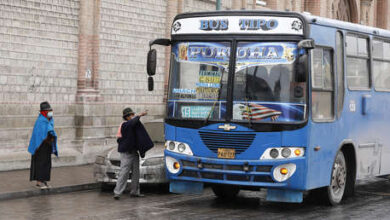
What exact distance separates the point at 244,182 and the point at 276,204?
180cm

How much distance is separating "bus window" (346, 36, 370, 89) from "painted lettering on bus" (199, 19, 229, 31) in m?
2.43

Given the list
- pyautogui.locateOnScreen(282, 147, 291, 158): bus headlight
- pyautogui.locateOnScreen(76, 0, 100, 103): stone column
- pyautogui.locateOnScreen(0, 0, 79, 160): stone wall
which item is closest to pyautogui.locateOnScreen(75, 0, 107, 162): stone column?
pyautogui.locateOnScreen(76, 0, 100, 103): stone column

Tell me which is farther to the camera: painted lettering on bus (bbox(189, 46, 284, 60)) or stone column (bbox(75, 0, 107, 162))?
stone column (bbox(75, 0, 107, 162))

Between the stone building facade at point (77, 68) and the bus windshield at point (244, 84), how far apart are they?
14.1 ft

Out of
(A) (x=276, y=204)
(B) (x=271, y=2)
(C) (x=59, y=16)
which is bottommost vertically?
(A) (x=276, y=204)

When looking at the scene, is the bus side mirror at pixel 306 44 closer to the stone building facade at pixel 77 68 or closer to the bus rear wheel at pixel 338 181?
the bus rear wheel at pixel 338 181

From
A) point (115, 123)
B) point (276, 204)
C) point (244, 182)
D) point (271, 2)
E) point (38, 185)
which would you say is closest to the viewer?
point (244, 182)

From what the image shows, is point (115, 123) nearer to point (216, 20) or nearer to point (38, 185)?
point (38, 185)

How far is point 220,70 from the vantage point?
1210 centimetres

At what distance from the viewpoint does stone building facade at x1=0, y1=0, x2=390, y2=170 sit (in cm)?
1867

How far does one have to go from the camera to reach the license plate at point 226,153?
1193 cm

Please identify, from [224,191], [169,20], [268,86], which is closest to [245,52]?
[268,86]

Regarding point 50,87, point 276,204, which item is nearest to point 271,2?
point 50,87

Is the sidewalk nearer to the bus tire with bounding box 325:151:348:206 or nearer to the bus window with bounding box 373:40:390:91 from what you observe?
the bus tire with bounding box 325:151:348:206
